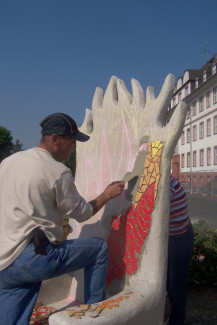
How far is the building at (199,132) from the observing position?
2588 centimetres

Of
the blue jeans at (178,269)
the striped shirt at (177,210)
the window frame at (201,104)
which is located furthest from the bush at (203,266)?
the window frame at (201,104)

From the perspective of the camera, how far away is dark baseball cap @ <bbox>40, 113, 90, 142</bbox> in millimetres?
2154

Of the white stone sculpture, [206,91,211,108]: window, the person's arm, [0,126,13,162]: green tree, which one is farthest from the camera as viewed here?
[0,126,13,162]: green tree

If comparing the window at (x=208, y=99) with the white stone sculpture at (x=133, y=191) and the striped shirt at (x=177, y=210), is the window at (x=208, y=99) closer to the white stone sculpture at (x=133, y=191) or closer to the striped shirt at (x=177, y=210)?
the white stone sculpture at (x=133, y=191)

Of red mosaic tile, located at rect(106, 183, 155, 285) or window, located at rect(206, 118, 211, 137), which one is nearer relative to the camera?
red mosaic tile, located at rect(106, 183, 155, 285)

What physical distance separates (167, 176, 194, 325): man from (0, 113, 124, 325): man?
0.77 metres

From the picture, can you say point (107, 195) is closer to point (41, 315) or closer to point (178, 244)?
point (178, 244)

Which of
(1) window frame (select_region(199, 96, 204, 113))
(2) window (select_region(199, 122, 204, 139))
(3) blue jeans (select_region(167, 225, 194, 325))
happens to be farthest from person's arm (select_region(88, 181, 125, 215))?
(1) window frame (select_region(199, 96, 204, 113))

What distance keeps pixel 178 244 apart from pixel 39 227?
1276mm

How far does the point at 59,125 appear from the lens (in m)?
2.16

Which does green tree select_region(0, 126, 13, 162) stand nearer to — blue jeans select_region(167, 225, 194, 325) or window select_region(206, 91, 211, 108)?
window select_region(206, 91, 211, 108)

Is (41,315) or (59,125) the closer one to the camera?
(59,125)

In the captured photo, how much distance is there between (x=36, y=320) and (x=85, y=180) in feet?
4.40

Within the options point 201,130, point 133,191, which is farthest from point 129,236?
point 201,130
